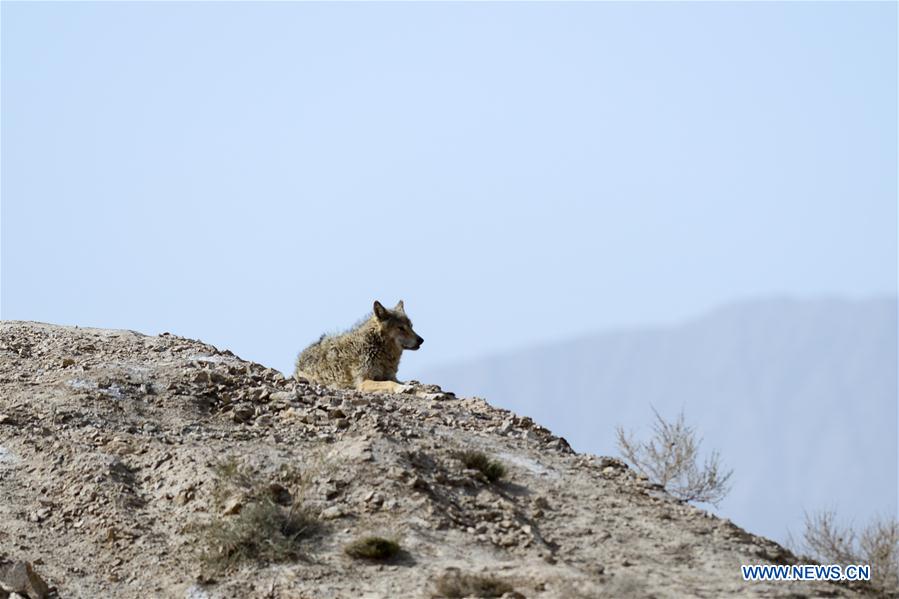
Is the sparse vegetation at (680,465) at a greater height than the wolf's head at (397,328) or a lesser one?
lesser

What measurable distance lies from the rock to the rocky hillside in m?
0.02

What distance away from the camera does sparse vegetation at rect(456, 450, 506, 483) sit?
12273mm

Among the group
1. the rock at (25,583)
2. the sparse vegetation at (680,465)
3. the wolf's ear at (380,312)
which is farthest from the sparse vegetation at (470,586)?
the wolf's ear at (380,312)

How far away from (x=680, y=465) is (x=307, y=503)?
7.44 meters

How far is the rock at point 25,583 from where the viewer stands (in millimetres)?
11117

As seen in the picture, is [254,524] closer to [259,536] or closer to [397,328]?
[259,536]

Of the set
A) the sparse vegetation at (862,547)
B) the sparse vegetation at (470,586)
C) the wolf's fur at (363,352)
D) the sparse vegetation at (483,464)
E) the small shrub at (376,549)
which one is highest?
the wolf's fur at (363,352)

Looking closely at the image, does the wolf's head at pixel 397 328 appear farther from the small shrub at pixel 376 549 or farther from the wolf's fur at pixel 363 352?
the small shrub at pixel 376 549

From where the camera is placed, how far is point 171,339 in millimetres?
16422

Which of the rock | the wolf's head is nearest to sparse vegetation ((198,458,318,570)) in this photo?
the rock

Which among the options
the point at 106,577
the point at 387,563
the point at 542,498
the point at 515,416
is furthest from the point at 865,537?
the point at 106,577

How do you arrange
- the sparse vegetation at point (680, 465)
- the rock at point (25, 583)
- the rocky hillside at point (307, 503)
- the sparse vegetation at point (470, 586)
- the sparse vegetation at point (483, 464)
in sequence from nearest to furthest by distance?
the sparse vegetation at point (470, 586) < the rocky hillside at point (307, 503) < the rock at point (25, 583) < the sparse vegetation at point (483, 464) < the sparse vegetation at point (680, 465)

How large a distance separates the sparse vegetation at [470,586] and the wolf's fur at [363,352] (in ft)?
24.2

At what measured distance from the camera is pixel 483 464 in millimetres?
12367
